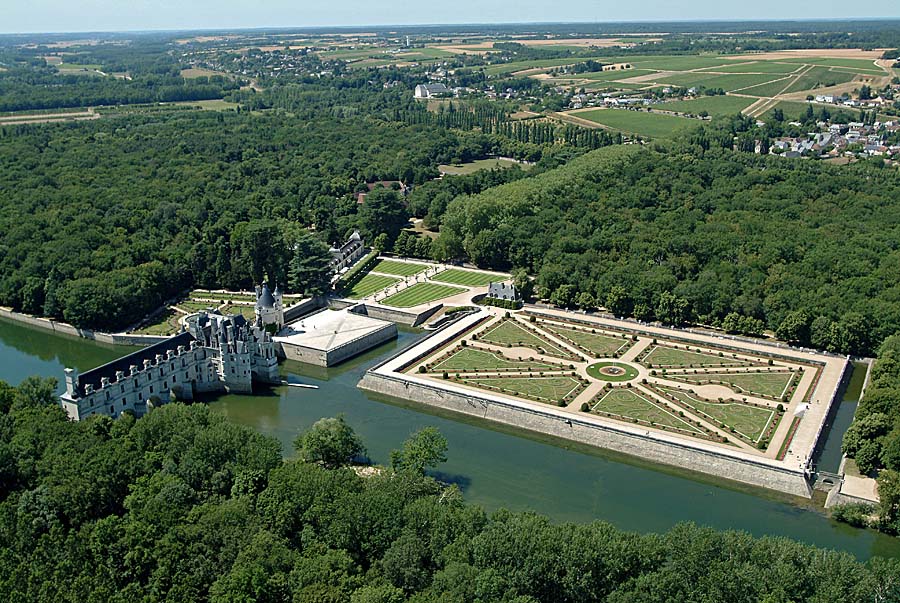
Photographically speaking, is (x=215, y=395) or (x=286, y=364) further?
(x=286, y=364)

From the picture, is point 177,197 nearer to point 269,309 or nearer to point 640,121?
point 269,309

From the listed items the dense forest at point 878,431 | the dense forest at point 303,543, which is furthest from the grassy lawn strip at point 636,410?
the dense forest at point 303,543

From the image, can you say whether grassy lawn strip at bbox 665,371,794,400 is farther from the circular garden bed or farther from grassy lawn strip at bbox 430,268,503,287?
grassy lawn strip at bbox 430,268,503,287

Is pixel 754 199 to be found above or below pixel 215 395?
above

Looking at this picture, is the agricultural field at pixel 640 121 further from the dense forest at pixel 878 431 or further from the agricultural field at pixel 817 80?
the dense forest at pixel 878 431

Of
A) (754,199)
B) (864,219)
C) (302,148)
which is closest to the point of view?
(864,219)

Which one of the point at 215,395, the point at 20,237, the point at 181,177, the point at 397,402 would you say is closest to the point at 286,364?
the point at 215,395

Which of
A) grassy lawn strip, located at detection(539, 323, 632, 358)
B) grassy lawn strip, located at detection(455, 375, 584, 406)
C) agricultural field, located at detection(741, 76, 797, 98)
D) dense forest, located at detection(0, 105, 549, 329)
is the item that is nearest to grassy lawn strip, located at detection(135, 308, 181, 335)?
dense forest, located at detection(0, 105, 549, 329)

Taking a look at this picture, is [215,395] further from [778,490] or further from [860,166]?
[860,166]
